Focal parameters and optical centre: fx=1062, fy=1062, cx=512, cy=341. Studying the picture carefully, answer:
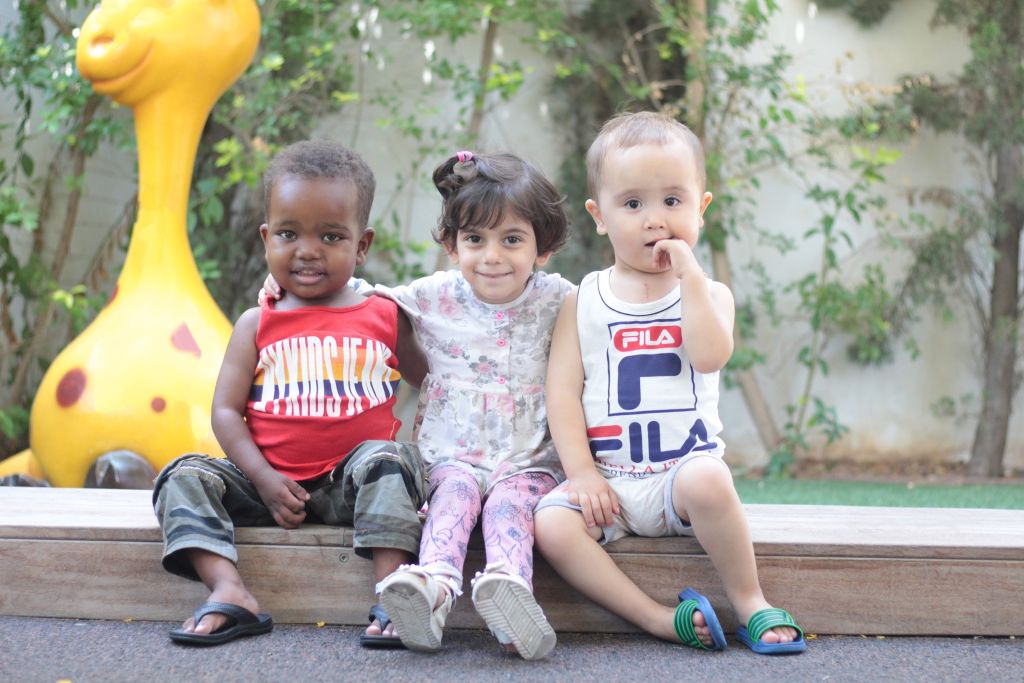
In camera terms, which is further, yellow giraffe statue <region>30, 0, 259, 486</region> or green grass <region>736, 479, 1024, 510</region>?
green grass <region>736, 479, 1024, 510</region>

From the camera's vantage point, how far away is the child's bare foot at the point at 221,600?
1.86 m

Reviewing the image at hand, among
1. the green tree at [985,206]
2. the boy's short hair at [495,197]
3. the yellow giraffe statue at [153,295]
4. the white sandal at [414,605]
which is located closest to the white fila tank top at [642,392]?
the boy's short hair at [495,197]

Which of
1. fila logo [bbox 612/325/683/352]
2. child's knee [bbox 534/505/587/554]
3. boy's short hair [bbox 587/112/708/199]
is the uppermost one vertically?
boy's short hair [bbox 587/112/708/199]

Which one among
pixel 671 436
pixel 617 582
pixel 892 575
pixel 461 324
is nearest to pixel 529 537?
pixel 617 582

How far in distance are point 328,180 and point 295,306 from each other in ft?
0.89

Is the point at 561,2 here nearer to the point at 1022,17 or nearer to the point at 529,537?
the point at 1022,17

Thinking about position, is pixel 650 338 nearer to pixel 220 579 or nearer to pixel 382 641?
pixel 382 641

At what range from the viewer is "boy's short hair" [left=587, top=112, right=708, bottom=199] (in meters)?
2.06

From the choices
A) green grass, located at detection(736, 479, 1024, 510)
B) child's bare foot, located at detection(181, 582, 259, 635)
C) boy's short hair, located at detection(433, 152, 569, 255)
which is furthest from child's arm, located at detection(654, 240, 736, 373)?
green grass, located at detection(736, 479, 1024, 510)

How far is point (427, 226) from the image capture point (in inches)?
227

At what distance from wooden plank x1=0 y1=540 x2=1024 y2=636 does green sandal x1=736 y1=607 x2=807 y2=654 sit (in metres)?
0.11

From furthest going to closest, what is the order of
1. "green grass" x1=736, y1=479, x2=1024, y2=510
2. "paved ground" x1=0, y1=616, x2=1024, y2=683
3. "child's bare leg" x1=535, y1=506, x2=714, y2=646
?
1. "green grass" x1=736, y1=479, x2=1024, y2=510
2. "child's bare leg" x1=535, y1=506, x2=714, y2=646
3. "paved ground" x1=0, y1=616, x2=1024, y2=683

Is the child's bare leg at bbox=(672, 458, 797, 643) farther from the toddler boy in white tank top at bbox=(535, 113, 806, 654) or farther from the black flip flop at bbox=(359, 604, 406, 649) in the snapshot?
the black flip flop at bbox=(359, 604, 406, 649)

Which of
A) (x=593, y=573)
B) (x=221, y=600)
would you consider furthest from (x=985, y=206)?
(x=221, y=600)
